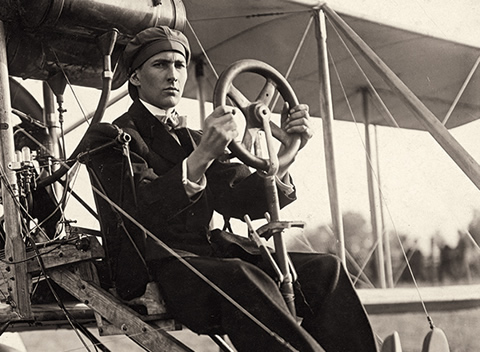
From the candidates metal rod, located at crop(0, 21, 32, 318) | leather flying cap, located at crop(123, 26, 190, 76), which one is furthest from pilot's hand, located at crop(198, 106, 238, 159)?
metal rod, located at crop(0, 21, 32, 318)

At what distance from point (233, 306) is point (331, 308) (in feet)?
1.16

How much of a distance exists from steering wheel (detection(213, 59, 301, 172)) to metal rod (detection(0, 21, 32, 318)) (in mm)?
1050

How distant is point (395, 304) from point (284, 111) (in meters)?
3.28

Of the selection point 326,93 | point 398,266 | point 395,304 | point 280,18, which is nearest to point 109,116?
point 280,18

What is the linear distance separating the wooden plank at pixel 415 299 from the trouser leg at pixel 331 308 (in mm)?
2816

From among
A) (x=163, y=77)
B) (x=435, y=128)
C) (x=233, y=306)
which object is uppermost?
(x=163, y=77)

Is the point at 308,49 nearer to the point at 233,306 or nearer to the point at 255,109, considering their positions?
the point at 255,109

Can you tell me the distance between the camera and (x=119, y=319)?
2.55 meters

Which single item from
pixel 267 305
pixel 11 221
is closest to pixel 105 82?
pixel 11 221

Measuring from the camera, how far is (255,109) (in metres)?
2.39

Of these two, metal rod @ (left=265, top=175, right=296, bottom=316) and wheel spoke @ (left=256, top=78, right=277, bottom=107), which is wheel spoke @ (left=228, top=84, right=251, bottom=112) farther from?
metal rod @ (left=265, top=175, right=296, bottom=316)

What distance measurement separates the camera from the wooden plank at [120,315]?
97.0 inches

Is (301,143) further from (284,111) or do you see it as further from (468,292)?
(468,292)

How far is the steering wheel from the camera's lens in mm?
2355
